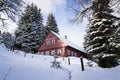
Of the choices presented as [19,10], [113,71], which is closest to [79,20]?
[113,71]

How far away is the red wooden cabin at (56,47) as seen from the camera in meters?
45.7

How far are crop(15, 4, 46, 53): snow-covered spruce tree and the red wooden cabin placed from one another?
7.02ft

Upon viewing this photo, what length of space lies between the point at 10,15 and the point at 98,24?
11563 mm

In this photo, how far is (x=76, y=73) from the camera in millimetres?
11922

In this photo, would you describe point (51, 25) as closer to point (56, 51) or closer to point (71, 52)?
point (56, 51)

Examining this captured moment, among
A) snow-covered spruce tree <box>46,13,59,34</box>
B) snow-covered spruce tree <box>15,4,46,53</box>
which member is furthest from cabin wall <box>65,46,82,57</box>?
snow-covered spruce tree <box>46,13,59,34</box>

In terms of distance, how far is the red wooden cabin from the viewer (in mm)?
45688

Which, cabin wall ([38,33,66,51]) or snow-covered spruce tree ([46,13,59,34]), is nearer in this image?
cabin wall ([38,33,66,51])

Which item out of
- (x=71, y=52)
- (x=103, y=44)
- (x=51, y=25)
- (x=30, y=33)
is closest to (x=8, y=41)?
(x=30, y=33)

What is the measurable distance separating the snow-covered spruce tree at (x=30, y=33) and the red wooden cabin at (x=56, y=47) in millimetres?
2141

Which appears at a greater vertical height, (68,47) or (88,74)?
(68,47)

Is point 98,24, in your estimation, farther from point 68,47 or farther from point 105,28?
point 68,47

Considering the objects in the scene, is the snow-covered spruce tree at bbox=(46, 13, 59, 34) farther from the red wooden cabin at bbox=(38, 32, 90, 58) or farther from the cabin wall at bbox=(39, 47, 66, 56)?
the cabin wall at bbox=(39, 47, 66, 56)

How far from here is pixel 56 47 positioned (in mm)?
46875
